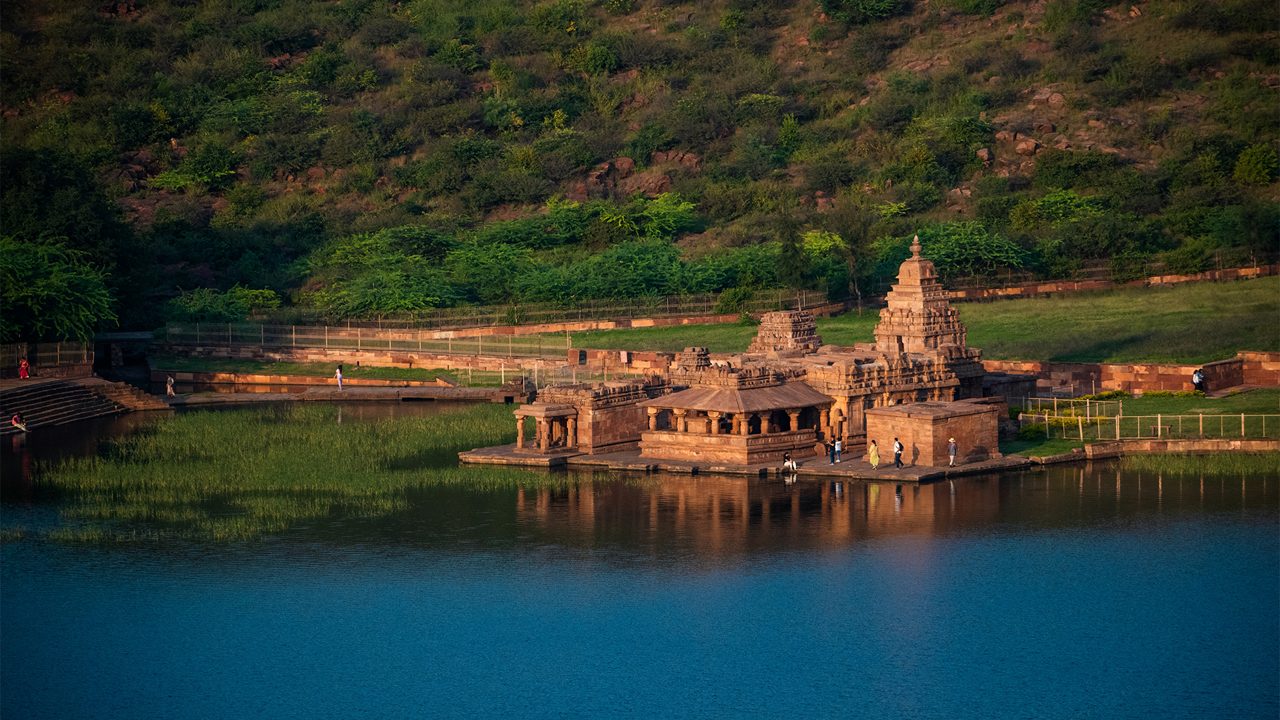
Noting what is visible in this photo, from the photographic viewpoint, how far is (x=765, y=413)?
254ft

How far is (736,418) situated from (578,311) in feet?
119

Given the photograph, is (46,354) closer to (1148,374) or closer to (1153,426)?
(1148,374)

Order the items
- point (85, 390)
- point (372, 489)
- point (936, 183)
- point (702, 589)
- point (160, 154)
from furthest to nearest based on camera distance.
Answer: point (160, 154) < point (936, 183) < point (85, 390) < point (372, 489) < point (702, 589)

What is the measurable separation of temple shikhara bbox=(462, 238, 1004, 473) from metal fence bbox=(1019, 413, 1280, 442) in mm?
2111

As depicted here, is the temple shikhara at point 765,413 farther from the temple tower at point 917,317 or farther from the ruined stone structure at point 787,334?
the ruined stone structure at point 787,334

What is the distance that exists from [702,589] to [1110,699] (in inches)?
522

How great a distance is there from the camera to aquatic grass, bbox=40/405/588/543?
70.1 meters

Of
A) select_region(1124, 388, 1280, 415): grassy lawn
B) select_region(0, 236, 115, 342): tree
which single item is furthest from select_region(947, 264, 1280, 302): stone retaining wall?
select_region(0, 236, 115, 342): tree

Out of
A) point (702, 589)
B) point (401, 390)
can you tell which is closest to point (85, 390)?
point (401, 390)

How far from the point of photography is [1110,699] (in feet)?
168

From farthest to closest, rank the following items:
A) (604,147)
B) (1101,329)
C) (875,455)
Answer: (604,147), (1101,329), (875,455)

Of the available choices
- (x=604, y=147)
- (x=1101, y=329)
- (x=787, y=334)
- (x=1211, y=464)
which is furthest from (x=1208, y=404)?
(x=604, y=147)

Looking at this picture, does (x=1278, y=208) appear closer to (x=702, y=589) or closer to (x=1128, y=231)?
(x=1128, y=231)

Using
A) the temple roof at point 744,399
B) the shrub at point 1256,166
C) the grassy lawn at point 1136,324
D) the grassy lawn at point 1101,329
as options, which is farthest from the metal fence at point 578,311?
the shrub at point 1256,166
